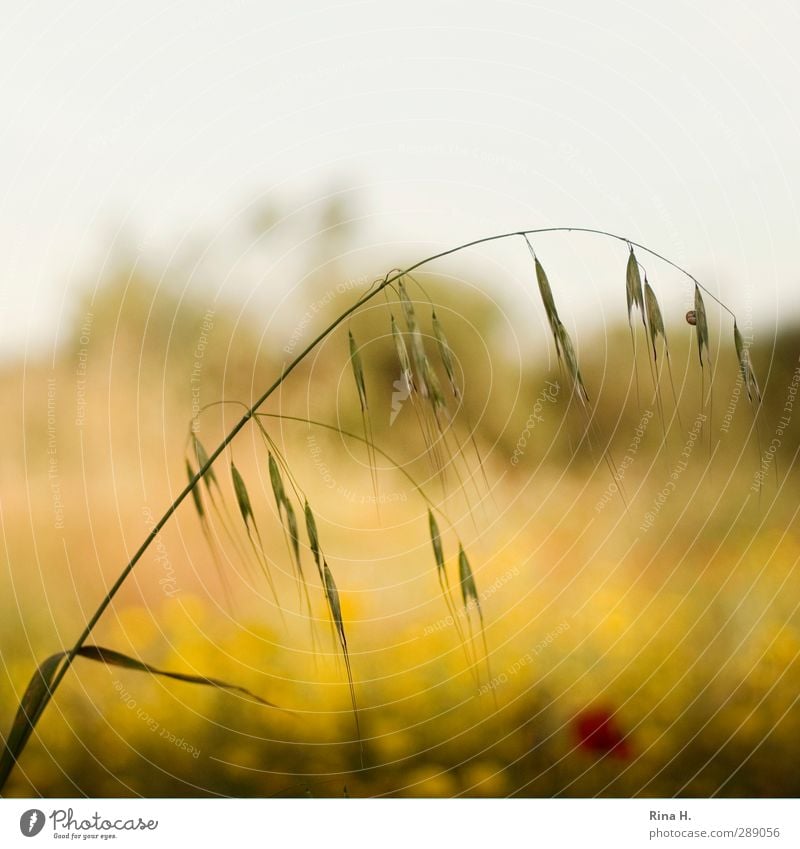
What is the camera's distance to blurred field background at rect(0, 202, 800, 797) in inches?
26.1

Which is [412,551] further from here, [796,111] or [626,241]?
[796,111]

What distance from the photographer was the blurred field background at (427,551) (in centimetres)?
66

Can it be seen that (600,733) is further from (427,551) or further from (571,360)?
(571,360)

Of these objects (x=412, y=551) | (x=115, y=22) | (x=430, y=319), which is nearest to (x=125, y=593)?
(x=412, y=551)

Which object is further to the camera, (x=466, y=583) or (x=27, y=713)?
(x=466, y=583)

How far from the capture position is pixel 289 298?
679mm
